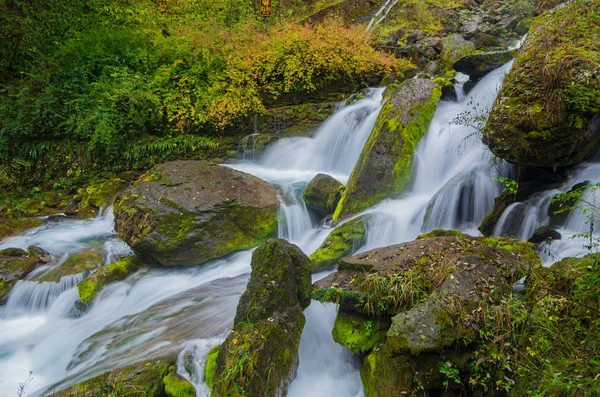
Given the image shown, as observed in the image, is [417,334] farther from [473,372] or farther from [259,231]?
[259,231]

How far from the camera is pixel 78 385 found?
4254 mm

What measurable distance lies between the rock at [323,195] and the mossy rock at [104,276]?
3.55 meters

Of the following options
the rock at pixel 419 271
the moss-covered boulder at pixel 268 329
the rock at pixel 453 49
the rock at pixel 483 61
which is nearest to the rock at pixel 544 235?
the rock at pixel 419 271

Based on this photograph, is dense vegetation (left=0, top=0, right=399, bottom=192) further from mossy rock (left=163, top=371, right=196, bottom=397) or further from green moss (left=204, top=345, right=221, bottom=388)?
mossy rock (left=163, top=371, right=196, bottom=397)

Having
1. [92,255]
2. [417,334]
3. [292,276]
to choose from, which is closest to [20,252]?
[92,255]

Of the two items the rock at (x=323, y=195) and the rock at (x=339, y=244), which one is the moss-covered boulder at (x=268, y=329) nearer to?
the rock at (x=339, y=244)

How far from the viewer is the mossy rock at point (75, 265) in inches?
259

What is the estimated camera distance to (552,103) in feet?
15.0

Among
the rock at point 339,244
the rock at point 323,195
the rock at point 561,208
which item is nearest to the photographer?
the rock at point 561,208

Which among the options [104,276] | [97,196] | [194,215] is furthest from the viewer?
[97,196]

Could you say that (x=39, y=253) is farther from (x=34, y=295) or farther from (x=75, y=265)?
(x=34, y=295)

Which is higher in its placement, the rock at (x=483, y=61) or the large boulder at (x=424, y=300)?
the rock at (x=483, y=61)

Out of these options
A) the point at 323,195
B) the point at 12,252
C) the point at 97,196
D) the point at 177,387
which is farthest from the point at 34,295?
the point at 323,195

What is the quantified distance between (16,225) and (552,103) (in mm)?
10540
